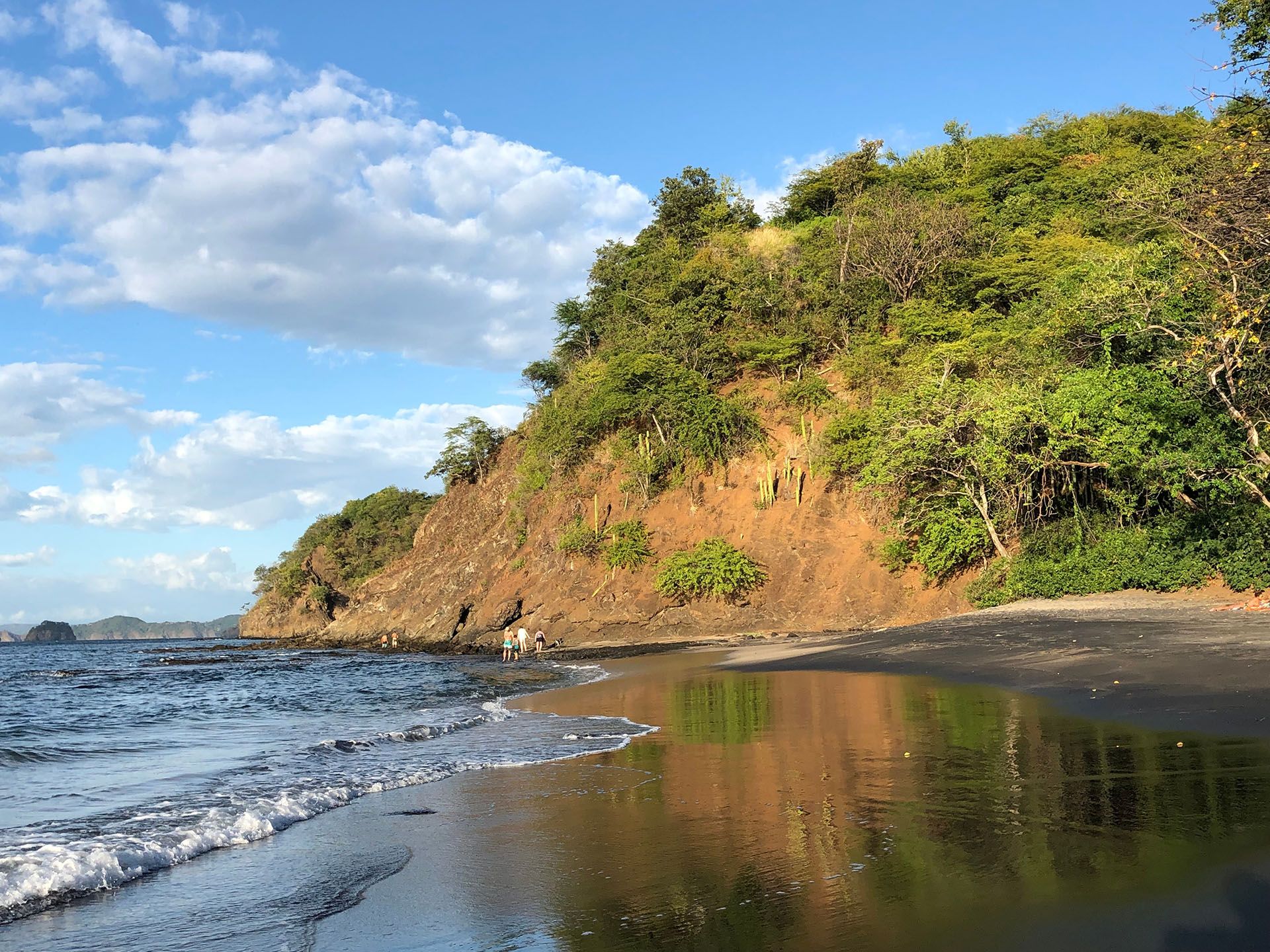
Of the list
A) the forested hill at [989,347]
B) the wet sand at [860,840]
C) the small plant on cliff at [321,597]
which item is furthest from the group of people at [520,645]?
the small plant on cliff at [321,597]

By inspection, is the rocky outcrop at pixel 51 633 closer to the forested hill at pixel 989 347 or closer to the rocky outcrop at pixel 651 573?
the rocky outcrop at pixel 651 573

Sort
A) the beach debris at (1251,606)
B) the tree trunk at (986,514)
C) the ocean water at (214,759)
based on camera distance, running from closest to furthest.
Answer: the ocean water at (214,759), the beach debris at (1251,606), the tree trunk at (986,514)

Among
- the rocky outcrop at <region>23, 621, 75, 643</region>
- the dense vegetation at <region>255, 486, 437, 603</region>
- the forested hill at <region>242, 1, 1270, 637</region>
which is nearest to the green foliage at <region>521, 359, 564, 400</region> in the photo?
the forested hill at <region>242, 1, 1270, 637</region>

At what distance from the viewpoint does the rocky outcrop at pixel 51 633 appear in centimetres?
17888

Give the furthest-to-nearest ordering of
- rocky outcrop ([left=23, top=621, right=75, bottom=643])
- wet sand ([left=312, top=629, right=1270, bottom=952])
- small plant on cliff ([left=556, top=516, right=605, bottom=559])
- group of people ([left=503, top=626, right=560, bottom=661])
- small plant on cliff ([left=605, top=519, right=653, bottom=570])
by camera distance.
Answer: rocky outcrop ([left=23, top=621, right=75, bottom=643])
small plant on cliff ([left=556, top=516, right=605, bottom=559])
small plant on cliff ([left=605, top=519, right=653, bottom=570])
group of people ([left=503, top=626, right=560, bottom=661])
wet sand ([left=312, top=629, right=1270, bottom=952])

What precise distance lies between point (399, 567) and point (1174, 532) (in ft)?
135

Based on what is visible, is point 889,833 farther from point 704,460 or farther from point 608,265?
point 608,265

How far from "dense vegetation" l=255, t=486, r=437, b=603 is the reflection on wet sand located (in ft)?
203

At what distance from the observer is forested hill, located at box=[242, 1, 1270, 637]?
61.8ft

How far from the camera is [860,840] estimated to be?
5430 mm

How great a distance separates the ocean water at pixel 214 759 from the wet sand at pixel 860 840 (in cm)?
107

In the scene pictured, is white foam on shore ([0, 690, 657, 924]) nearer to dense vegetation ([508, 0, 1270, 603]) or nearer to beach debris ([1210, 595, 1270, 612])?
dense vegetation ([508, 0, 1270, 603])

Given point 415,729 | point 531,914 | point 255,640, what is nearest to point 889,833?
point 531,914

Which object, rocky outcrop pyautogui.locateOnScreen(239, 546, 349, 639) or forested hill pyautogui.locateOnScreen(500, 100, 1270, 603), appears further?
rocky outcrop pyautogui.locateOnScreen(239, 546, 349, 639)
